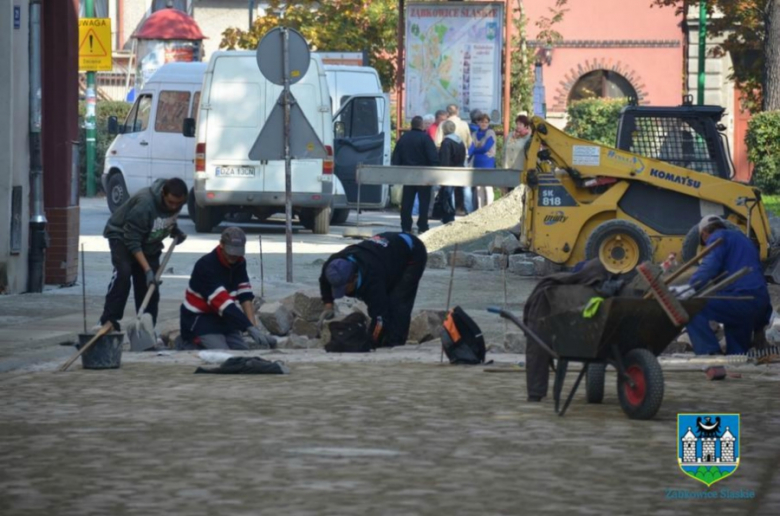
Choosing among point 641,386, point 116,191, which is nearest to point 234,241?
point 641,386

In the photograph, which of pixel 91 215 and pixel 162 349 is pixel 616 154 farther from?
pixel 91 215

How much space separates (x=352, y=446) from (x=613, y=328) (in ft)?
5.74

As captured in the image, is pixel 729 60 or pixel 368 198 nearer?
pixel 368 198

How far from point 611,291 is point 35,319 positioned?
6.89 m

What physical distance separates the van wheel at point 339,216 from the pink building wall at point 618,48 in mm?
21801

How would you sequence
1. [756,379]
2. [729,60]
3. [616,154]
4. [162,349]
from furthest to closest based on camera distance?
[729,60]
[616,154]
[162,349]
[756,379]

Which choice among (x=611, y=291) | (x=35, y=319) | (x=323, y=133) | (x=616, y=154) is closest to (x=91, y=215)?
(x=323, y=133)

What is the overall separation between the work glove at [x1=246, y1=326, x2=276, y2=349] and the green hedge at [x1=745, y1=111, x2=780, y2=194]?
2412 centimetres

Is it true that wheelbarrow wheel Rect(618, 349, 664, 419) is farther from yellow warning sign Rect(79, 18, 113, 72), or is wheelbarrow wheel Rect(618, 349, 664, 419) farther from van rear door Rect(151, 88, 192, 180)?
yellow warning sign Rect(79, 18, 113, 72)

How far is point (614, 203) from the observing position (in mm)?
19625

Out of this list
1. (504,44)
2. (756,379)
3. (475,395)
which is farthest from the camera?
(504,44)

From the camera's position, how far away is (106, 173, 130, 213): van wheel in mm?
30031

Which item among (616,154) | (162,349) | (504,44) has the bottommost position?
(162,349)

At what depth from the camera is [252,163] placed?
25.9 meters
